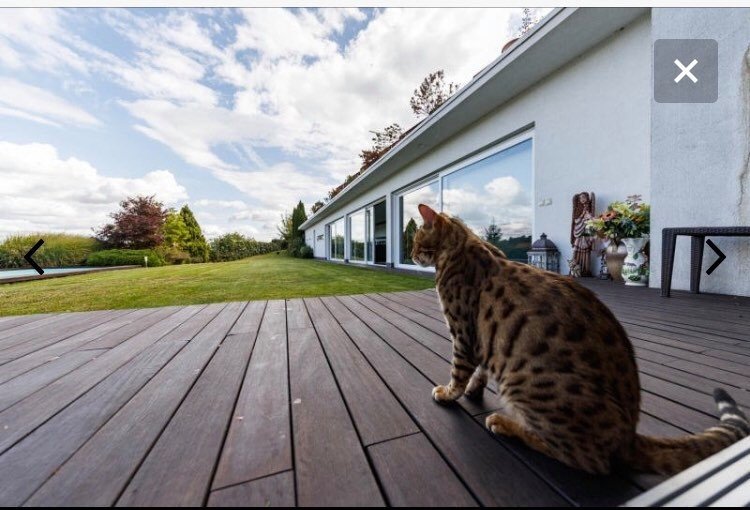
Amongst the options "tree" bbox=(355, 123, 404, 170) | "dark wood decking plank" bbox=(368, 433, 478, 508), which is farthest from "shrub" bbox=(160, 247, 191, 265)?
"dark wood decking plank" bbox=(368, 433, 478, 508)

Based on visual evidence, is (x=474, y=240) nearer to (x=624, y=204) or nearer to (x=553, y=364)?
(x=553, y=364)

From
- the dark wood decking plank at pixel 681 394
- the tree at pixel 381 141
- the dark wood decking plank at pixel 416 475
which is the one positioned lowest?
the dark wood decking plank at pixel 416 475

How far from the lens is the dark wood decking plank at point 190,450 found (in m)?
0.66

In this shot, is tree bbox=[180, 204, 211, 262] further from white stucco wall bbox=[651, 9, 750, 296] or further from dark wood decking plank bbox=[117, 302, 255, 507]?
white stucco wall bbox=[651, 9, 750, 296]

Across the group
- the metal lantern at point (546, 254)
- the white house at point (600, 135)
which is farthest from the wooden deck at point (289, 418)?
the metal lantern at point (546, 254)

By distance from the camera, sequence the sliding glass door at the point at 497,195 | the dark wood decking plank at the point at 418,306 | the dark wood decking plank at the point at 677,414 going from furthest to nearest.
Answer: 1. the sliding glass door at the point at 497,195
2. the dark wood decking plank at the point at 418,306
3. the dark wood decking plank at the point at 677,414

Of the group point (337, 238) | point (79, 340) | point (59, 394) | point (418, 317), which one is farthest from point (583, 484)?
point (337, 238)

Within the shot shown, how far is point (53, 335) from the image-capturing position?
2.05 metres

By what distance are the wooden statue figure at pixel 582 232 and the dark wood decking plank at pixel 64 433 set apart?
4432 millimetres

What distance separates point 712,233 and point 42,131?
7.73 m

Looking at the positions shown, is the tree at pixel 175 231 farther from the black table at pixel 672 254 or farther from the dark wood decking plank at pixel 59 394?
the black table at pixel 672 254

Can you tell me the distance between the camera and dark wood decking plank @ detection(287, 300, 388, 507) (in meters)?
0.65

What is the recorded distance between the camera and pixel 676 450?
27.1 inches

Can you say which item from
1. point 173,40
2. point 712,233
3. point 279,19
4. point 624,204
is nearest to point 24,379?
point 173,40
